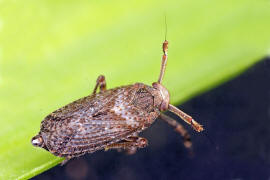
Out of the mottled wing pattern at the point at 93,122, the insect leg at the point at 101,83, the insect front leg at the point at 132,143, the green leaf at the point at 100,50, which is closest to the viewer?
the green leaf at the point at 100,50

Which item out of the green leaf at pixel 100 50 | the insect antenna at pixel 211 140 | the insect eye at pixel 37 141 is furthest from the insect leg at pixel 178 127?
the insect eye at pixel 37 141

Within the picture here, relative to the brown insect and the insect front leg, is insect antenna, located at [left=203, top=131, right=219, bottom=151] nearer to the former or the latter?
the brown insect

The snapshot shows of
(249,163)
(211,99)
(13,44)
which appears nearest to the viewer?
(13,44)

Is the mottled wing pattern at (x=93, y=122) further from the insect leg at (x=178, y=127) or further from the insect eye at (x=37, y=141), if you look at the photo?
the insect leg at (x=178, y=127)

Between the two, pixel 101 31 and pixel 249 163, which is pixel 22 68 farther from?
pixel 249 163

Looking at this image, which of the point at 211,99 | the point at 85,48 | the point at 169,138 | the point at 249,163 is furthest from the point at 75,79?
the point at 249,163
